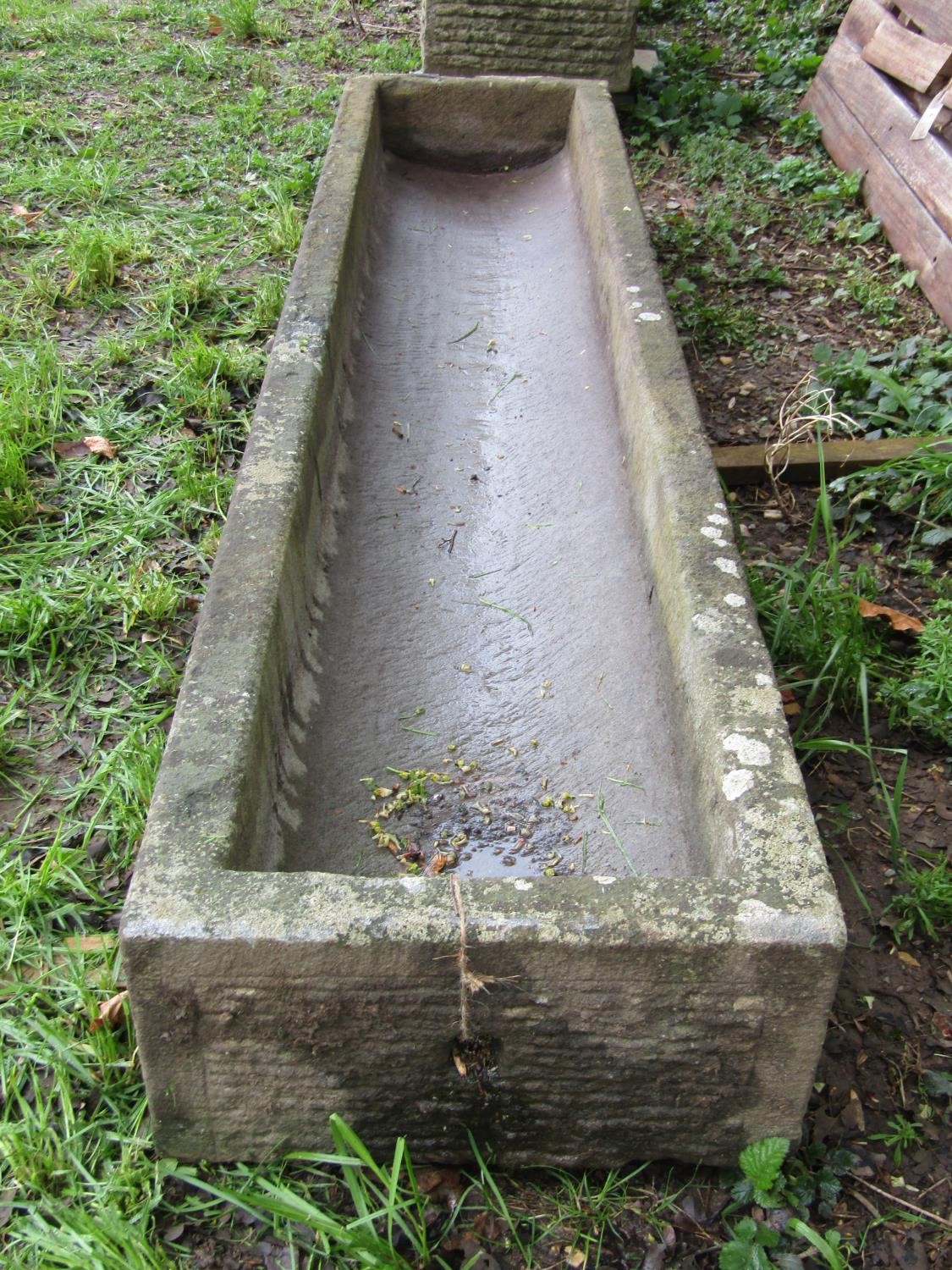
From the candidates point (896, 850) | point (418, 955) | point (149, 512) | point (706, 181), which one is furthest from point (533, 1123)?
point (706, 181)

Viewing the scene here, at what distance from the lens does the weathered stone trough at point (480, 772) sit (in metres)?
1.50

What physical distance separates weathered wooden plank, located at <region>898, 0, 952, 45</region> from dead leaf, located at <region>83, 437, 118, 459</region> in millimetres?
3359

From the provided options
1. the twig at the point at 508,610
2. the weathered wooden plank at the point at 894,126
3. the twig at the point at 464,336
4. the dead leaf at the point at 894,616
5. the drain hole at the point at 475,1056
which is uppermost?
the weathered wooden plank at the point at 894,126

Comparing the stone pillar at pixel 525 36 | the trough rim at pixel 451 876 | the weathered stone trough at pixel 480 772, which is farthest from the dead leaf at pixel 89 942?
the stone pillar at pixel 525 36

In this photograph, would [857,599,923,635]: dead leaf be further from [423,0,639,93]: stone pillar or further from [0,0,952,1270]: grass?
[423,0,639,93]: stone pillar

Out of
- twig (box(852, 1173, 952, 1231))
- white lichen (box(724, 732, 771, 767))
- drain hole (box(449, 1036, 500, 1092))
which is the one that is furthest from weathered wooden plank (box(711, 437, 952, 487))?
drain hole (box(449, 1036, 500, 1092))

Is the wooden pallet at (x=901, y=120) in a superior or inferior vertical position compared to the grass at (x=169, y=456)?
superior

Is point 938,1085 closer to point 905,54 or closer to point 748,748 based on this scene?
point 748,748

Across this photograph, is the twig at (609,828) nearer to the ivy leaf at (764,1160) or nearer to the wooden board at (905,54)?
the ivy leaf at (764,1160)

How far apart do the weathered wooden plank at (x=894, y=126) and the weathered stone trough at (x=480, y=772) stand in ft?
4.02

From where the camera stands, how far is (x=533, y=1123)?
1675 millimetres

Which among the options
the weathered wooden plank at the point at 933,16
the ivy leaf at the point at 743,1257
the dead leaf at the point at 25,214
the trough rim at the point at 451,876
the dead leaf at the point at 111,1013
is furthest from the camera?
the dead leaf at the point at 25,214

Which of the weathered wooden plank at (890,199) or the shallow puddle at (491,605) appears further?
the weathered wooden plank at (890,199)

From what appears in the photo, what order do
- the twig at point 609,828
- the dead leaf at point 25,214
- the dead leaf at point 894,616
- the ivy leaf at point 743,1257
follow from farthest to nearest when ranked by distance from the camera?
1. the dead leaf at point 25,214
2. the dead leaf at point 894,616
3. the twig at point 609,828
4. the ivy leaf at point 743,1257
